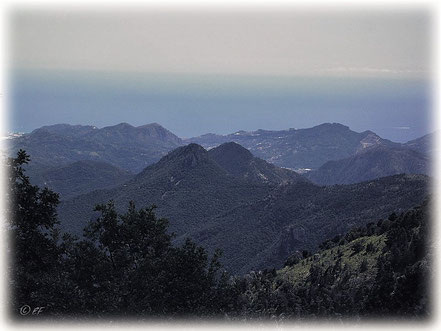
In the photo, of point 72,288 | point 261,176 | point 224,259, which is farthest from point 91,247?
point 261,176

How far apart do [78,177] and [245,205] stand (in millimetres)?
87478

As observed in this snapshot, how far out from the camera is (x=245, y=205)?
304 ft

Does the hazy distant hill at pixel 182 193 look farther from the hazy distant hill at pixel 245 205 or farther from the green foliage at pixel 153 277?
the green foliage at pixel 153 277

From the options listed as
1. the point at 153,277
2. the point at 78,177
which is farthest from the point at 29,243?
the point at 78,177

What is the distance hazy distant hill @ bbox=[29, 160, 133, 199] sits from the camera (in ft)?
486

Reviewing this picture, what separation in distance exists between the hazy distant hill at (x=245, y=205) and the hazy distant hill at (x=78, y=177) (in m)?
30.2

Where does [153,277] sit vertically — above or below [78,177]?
above

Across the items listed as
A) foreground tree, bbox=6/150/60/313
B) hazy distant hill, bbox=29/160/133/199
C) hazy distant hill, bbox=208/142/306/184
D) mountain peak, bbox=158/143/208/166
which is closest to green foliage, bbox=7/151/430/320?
foreground tree, bbox=6/150/60/313

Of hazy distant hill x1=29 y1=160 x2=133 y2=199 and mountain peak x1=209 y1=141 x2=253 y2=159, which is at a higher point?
mountain peak x1=209 y1=141 x2=253 y2=159

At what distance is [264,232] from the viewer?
7725 cm

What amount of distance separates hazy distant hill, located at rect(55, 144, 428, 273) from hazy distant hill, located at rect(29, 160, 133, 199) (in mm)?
30187

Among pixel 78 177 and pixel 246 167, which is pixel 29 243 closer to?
pixel 246 167

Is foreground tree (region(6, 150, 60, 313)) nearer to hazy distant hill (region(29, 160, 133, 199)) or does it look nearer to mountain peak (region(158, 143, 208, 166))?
mountain peak (region(158, 143, 208, 166))

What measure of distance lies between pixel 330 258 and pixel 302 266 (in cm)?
251
